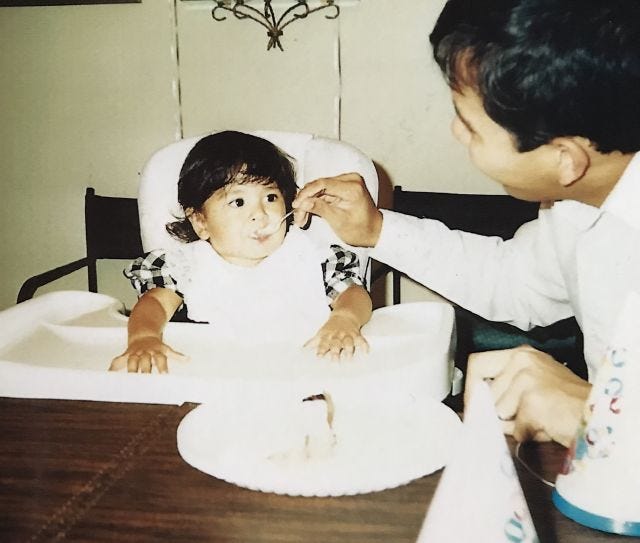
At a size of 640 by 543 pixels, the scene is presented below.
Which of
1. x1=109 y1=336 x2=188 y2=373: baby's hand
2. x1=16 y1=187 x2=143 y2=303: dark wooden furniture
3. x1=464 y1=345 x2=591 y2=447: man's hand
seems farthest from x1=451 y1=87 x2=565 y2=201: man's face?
x1=16 y1=187 x2=143 y2=303: dark wooden furniture

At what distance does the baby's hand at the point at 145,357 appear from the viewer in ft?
3.01

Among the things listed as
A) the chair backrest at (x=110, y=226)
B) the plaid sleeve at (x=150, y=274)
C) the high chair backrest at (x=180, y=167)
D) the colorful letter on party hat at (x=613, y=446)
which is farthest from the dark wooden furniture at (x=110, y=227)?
the colorful letter on party hat at (x=613, y=446)

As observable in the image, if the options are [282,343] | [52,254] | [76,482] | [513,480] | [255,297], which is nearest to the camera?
[513,480]

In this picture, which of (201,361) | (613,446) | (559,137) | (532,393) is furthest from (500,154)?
(201,361)

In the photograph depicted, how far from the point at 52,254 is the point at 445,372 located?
171cm

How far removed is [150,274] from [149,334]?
11.2 inches

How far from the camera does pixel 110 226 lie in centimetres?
196

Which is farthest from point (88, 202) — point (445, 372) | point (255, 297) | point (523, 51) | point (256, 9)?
point (523, 51)

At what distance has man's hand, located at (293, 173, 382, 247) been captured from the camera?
45.0 inches

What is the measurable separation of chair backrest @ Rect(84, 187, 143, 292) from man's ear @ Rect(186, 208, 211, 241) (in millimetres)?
656

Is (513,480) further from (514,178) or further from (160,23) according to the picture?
(160,23)

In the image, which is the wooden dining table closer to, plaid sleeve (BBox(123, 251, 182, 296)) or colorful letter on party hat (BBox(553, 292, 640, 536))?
colorful letter on party hat (BBox(553, 292, 640, 536))

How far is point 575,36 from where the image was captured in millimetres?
636

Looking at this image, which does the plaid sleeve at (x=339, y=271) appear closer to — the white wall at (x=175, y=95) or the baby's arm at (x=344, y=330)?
the baby's arm at (x=344, y=330)
